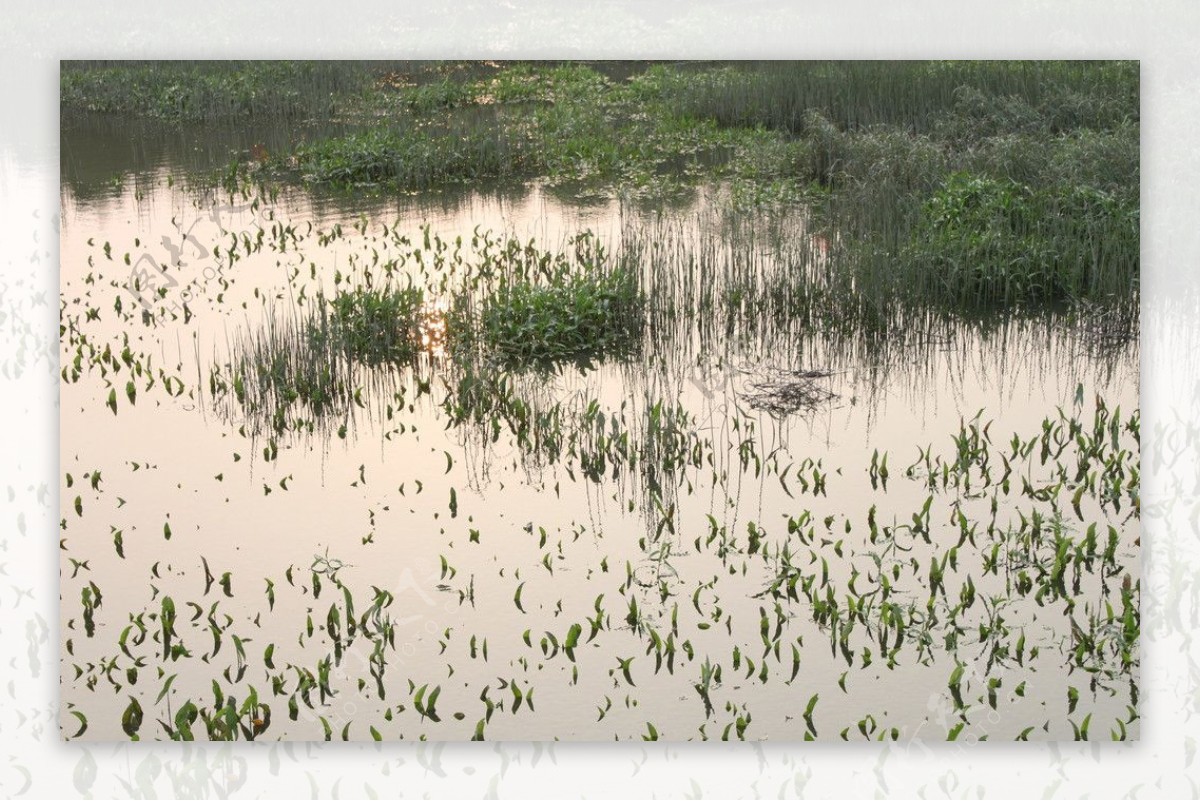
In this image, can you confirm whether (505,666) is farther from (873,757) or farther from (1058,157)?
(1058,157)

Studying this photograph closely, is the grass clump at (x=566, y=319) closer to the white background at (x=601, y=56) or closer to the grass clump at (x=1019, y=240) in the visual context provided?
the white background at (x=601, y=56)

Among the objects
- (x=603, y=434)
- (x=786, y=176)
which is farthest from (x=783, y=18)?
(x=603, y=434)

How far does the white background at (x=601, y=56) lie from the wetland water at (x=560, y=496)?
85 mm

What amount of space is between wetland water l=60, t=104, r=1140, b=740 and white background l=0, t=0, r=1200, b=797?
9 centimetres

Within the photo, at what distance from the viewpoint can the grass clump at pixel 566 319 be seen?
4.48 meters

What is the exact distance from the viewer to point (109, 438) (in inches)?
172

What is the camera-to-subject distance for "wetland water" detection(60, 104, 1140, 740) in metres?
4.16

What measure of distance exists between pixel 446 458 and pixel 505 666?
0.63 metres

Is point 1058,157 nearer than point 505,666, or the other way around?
point 505,666

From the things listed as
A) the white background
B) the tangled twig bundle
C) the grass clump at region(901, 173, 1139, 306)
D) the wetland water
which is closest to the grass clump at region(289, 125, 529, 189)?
the wetland water

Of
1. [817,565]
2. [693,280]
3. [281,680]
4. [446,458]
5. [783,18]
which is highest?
[783,18]

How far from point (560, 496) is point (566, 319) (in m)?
0.57

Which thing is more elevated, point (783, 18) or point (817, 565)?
point (783, 18)

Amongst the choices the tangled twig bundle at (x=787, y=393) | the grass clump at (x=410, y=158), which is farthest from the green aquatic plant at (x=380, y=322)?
the tangled twig bundle at (x=787, y=393)
